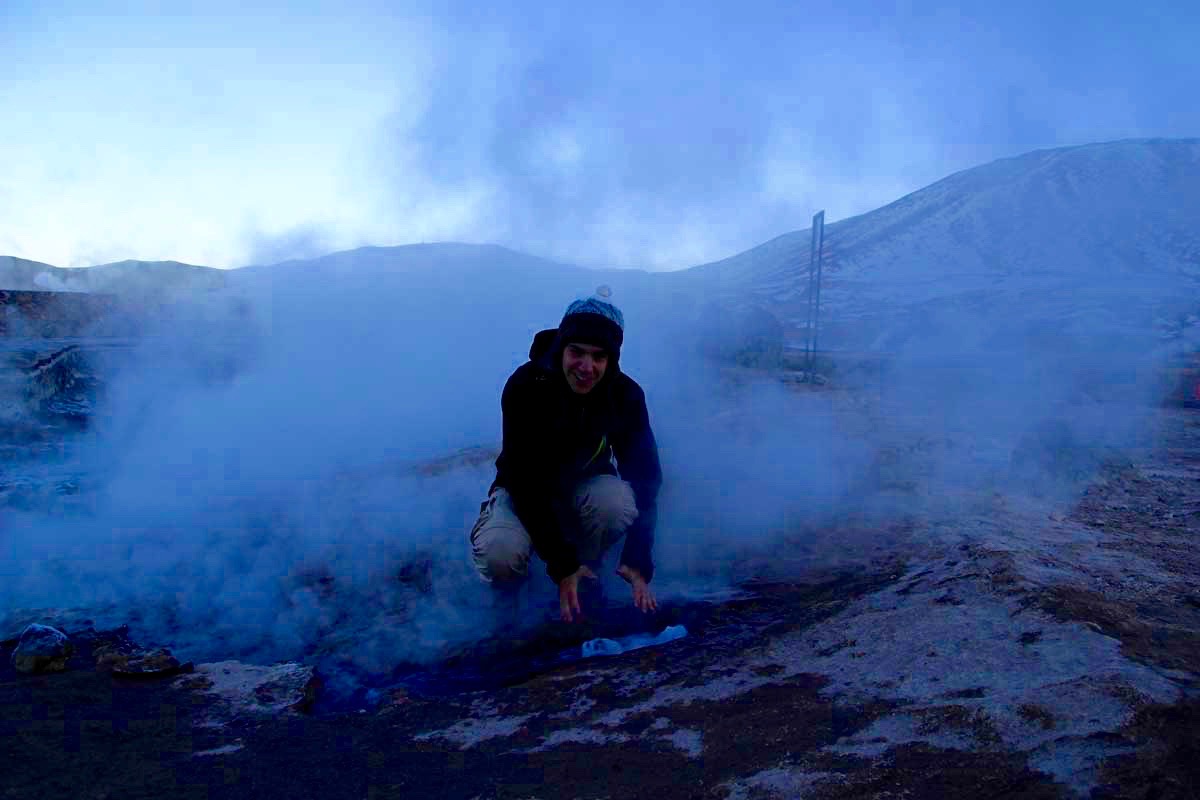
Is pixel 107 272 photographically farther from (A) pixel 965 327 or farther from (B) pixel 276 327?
(A) pixel 965 327

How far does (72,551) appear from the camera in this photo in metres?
3.44

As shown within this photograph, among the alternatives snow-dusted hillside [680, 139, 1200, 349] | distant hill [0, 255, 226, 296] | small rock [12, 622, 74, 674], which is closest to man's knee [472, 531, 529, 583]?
small rock [12, 622, 74, 674]

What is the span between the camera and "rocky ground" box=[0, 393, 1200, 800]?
140 centimetres

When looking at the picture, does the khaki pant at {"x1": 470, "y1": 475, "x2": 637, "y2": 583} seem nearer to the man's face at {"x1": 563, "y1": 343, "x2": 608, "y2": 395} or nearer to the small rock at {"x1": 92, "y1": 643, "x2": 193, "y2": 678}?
the man's face at {"x1": 563, "y1": 343, "x2": 608, "y2": 395}

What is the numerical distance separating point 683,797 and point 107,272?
13765mm

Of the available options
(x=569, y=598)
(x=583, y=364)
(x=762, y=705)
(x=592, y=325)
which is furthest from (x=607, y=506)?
(x=762, y=705)

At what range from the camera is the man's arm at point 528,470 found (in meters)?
2.61

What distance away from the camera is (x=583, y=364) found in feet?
8.52

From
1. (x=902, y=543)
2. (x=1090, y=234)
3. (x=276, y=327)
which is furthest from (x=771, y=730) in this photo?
(x=1090, y=234)

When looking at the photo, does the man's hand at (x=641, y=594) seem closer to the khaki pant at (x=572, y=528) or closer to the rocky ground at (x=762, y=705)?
the rocky ground at (x=762, y=705)

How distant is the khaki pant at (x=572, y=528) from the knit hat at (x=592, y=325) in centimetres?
50

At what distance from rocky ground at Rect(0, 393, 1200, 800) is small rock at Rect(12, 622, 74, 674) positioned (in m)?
0.01

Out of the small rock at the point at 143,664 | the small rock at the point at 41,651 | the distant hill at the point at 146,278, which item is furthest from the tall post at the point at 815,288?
the small rock at the point at 41,651

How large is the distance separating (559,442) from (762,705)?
1.19m
